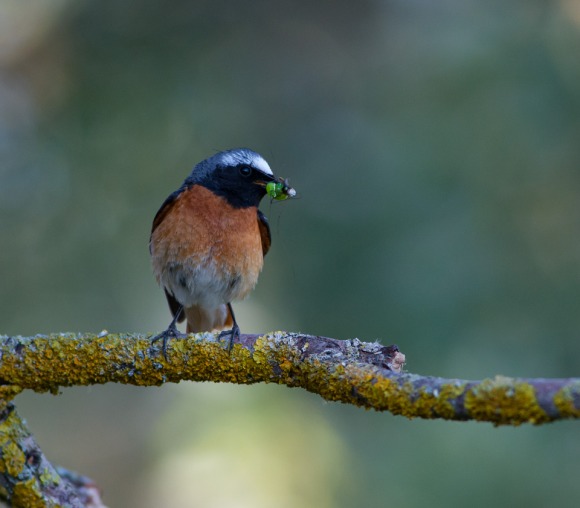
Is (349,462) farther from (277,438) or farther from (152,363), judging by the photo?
(152,363)

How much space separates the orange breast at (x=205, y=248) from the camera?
4383mm

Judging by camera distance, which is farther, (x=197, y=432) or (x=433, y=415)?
(x=197, y=432)

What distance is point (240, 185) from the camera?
15.0 ft

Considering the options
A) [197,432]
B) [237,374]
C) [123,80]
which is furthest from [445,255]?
[123,80]

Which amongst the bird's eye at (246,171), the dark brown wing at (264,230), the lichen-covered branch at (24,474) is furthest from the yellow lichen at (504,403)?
the dark brown wing at (264,230)

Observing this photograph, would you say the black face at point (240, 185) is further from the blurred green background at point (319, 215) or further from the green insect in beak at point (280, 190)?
the blurred green background at point (319, 215)

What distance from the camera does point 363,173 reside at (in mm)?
5402

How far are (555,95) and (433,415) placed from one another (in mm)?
3552

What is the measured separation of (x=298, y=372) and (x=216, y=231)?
1843 millimetres

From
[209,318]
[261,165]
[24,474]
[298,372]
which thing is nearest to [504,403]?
[298,372]

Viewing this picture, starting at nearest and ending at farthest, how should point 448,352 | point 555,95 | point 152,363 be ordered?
1. point 152,363
2. point 448,352
3. point 555,95

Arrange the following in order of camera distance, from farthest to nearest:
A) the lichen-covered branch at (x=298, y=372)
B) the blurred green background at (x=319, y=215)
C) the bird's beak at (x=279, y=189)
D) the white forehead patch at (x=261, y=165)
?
the blurred green background at (x=319, y=215)
the white forehead patch at (x=261, y=165)
the bird's beak at (x=279, y=189)
the lichen-covered branch at (x=298, y=372)

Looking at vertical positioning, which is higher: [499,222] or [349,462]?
[499,222]

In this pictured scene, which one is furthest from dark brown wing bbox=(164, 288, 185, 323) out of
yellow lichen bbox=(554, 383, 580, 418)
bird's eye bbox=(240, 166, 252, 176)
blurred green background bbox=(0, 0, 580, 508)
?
yellow lichen bbox=(554, 383, 580, 418)
